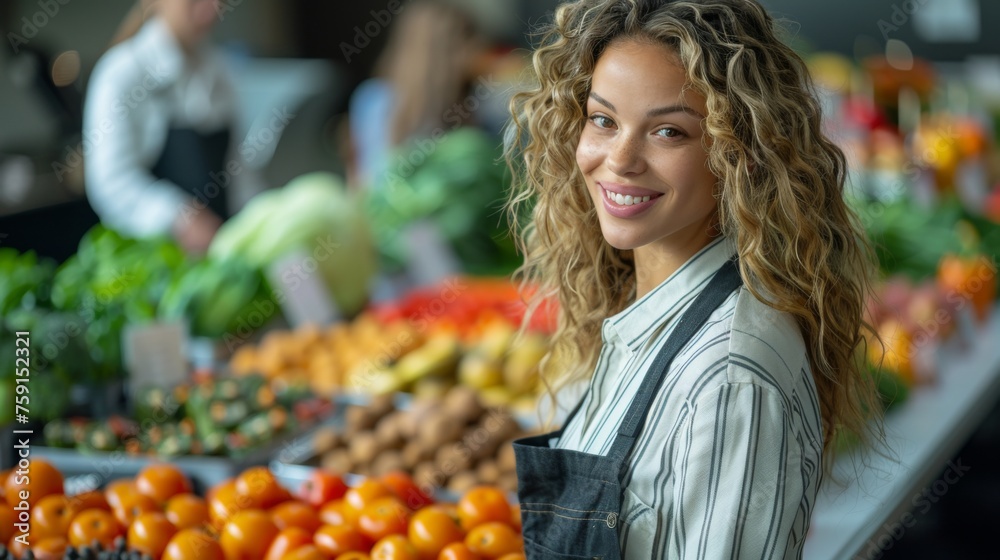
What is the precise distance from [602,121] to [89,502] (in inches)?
48.2

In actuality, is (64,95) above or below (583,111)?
above

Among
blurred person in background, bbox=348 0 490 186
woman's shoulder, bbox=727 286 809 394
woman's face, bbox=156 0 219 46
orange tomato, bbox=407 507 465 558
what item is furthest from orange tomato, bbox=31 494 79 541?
blurred person in background, bbox=348 0 490 186

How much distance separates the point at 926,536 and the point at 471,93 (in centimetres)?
374

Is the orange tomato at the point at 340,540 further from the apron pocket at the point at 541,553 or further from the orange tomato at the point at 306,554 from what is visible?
the apron pocket at the point at 541,553

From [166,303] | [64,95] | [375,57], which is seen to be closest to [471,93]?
[375,57]

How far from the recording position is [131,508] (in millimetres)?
1835

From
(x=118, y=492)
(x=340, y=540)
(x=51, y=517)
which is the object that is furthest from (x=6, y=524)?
(x=340, y=540)

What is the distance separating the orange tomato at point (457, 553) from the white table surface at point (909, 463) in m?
0.64

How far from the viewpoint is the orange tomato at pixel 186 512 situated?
1.84 m

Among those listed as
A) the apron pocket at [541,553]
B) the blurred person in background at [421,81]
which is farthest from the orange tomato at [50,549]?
the blurred person in background at [421,81]

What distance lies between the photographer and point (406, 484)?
205 cm

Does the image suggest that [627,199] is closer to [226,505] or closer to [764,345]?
[764,345]

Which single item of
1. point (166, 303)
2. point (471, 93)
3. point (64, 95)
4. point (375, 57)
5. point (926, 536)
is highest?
point (375, 57)

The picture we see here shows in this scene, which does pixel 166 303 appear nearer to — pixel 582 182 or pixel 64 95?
pixel 582 182
